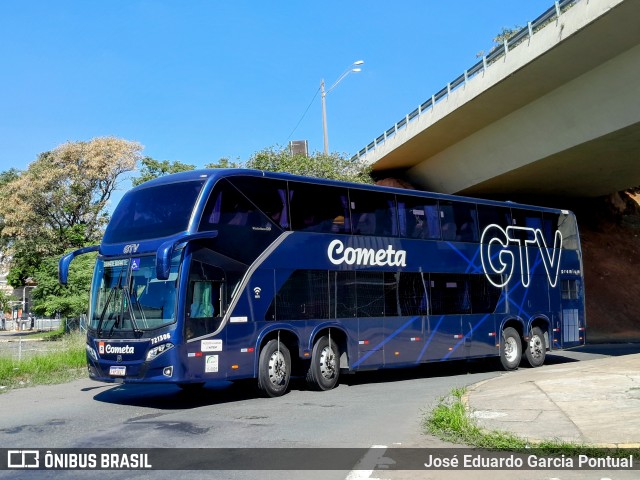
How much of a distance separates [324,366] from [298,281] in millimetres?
1983

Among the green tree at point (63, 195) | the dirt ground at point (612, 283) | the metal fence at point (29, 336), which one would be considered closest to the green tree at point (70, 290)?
the metal fence at point (29, 336)

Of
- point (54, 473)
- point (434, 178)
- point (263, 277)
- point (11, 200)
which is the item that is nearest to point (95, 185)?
point (11, 200)

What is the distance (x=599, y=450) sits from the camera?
24.3 feet

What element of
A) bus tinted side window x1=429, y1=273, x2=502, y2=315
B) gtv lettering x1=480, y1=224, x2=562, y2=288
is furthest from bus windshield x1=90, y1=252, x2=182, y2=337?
gtv lettering x1=480, y1=224, x2=562, y2=288

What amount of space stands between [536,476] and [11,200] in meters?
42.8

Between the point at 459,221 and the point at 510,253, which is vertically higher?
the point at 459,221

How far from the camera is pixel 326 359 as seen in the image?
14578 millimetres

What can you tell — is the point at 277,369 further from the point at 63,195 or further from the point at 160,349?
the point at 63,195

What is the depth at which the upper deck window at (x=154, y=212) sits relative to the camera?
1229 centimetres

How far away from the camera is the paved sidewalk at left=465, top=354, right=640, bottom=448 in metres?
8.34

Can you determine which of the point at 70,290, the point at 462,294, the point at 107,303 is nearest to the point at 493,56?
the point at 462,294

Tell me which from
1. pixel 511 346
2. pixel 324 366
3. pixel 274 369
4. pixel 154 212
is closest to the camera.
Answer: pixel 154 212

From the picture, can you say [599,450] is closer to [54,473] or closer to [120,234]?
[54,473]

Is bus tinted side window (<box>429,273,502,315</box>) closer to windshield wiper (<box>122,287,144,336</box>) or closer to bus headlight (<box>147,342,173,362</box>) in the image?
bus headlight (<box>147,342,173,362</box>)
